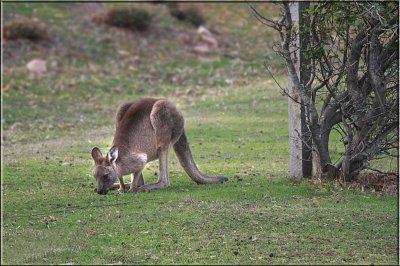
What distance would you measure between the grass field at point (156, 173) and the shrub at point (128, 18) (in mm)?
444

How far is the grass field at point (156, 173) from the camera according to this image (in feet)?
24.5

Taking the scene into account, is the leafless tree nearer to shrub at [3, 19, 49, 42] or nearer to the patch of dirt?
the patch of dirt

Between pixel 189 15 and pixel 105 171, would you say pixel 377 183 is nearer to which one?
pixel 105 171

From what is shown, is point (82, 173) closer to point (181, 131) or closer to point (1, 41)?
point (181, 131)

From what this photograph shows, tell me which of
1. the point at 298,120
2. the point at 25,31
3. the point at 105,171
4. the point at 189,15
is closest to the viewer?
the point at 105,171

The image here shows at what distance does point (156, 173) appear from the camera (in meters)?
12.7

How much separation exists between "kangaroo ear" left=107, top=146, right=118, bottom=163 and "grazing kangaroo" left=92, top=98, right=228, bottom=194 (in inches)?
7.2

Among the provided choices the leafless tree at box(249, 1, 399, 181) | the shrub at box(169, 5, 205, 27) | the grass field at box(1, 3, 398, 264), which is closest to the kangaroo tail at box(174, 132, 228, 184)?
the grass field at box(1, 3, 398, 264)

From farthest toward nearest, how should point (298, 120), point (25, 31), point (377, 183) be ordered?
1. point (25, 31)
2. point (298, 120)
3. point (377, 183)

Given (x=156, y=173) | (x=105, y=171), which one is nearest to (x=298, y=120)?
(x=105, y=171)

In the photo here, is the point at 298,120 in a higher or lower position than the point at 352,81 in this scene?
lower

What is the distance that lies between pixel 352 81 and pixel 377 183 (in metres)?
1.54

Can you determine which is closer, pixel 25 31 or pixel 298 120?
pixel 298 120

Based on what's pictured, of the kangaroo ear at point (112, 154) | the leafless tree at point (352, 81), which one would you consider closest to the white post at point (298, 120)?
the leafless tree at point (352, 81)
